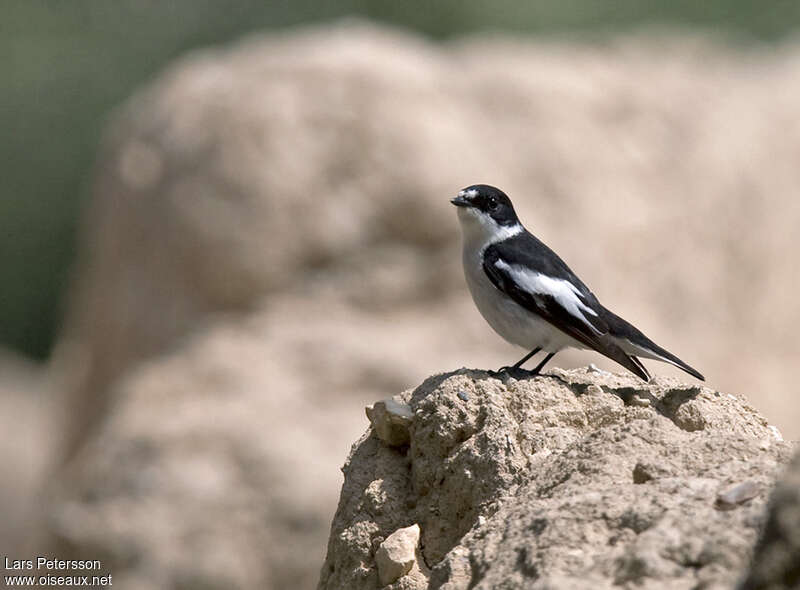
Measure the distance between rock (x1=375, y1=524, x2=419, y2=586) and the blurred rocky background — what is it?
274 inches

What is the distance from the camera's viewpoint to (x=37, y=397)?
25906 millimetres

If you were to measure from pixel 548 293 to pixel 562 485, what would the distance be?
7.84 feet

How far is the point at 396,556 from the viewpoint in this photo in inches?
181

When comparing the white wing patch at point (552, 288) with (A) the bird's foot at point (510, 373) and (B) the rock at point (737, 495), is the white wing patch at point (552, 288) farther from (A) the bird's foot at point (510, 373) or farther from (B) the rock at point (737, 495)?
(B) the rock at point (737, 495)

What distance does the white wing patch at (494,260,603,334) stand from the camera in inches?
254

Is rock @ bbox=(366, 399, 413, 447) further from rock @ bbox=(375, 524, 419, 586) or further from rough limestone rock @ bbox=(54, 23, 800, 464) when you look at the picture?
rough limestone rock @ bbox=(54, 23, 800, 464)

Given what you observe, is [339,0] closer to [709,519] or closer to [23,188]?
[23,188]

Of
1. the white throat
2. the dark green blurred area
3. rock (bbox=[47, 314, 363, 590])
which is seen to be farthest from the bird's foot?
the dark green blurred area

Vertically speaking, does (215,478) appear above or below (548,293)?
above

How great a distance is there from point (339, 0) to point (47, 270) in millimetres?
8408

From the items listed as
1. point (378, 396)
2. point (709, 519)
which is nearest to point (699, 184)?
point (378, 396)

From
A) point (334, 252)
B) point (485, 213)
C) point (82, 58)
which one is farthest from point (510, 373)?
point (82, 58)

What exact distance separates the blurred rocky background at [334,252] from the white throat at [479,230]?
516cm

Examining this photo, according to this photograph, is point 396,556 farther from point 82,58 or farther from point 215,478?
point 82,58
